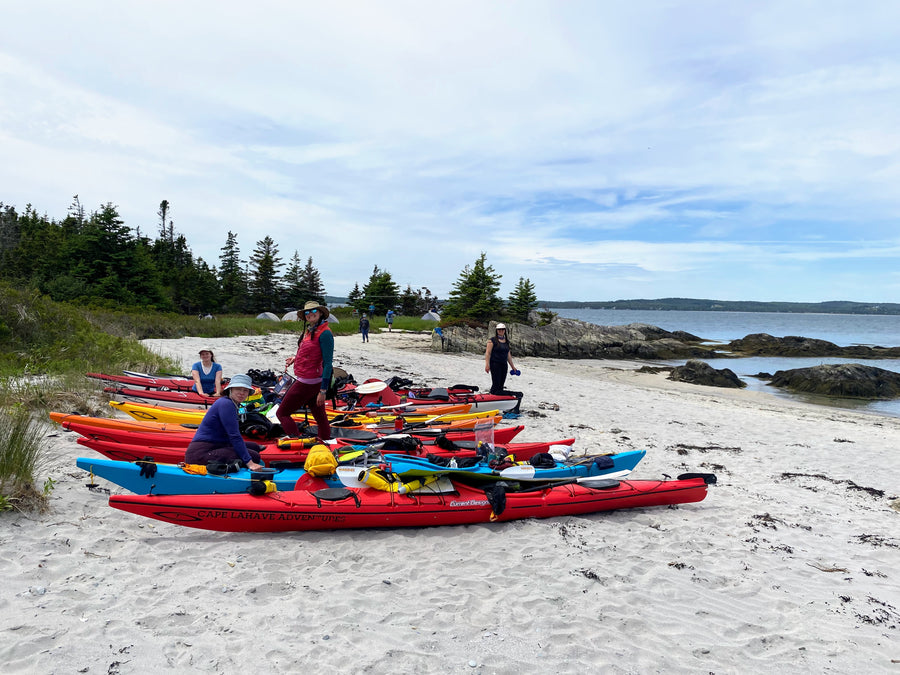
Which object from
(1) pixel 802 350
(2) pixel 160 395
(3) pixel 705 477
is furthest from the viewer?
(1) pixel 802 350

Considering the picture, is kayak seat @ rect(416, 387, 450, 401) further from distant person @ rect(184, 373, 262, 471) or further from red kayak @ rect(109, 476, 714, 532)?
distant person @ rect(184, 373, 262, 471)

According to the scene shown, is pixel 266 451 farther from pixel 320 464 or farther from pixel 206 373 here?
pixel 206 373

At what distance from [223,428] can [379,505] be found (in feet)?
6.01

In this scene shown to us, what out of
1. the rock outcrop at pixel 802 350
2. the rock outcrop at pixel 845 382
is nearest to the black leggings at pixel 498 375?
the rock outcrop at pixel 845 382

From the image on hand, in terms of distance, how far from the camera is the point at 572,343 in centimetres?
2973

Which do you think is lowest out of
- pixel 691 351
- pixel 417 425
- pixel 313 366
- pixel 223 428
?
pixel 417 425

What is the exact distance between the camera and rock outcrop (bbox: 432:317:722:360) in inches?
1019

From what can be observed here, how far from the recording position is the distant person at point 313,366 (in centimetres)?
581

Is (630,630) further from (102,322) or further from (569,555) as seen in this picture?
(102,322)

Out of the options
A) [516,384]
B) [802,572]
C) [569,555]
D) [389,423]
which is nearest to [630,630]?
[569,555]

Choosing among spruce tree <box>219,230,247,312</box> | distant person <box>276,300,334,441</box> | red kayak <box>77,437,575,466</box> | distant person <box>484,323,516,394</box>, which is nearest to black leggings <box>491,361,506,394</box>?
distant person <box>484,323,516,394</box>

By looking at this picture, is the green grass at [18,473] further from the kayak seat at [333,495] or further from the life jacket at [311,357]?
the life jacket at [311,357]

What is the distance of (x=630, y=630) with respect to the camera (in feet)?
11.2

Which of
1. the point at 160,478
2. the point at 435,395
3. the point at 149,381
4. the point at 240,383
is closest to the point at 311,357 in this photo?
the point at 240,383
